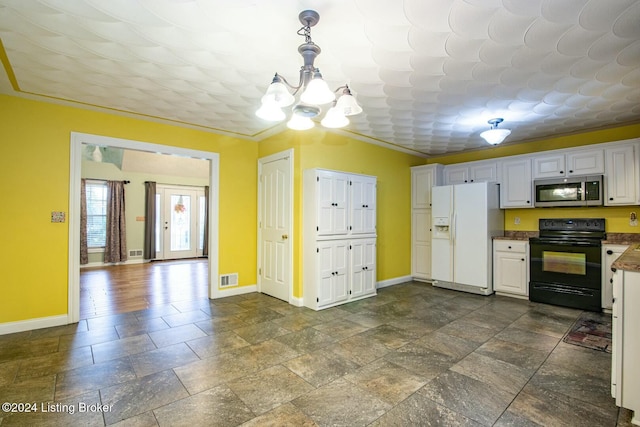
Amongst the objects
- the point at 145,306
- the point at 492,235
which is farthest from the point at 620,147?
the point at 145,306

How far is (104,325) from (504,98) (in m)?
5.12

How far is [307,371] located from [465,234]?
376cm

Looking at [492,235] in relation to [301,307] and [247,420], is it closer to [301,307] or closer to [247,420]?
[301,307]

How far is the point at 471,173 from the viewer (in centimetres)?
556

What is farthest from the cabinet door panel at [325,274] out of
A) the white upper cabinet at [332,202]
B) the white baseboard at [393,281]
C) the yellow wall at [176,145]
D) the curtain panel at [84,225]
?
the curtain panel at [84,225]

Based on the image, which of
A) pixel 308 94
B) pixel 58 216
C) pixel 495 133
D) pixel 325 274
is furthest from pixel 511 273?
pixel 58 216

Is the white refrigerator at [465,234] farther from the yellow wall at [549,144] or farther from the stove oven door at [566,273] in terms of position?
the yellow wall at [549,144]

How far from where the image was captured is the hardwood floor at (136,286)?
430cm

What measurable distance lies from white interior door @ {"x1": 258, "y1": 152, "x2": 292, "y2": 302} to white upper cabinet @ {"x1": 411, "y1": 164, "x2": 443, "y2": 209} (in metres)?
2.80

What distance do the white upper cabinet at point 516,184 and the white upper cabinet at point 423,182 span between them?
1.08 meters

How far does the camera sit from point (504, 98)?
132 inches

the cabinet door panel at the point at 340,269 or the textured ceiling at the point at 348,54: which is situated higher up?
the textured ceiling at the point at 348,54

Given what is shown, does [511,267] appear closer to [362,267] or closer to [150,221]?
[362,267]

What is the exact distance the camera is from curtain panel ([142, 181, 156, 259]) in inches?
336
